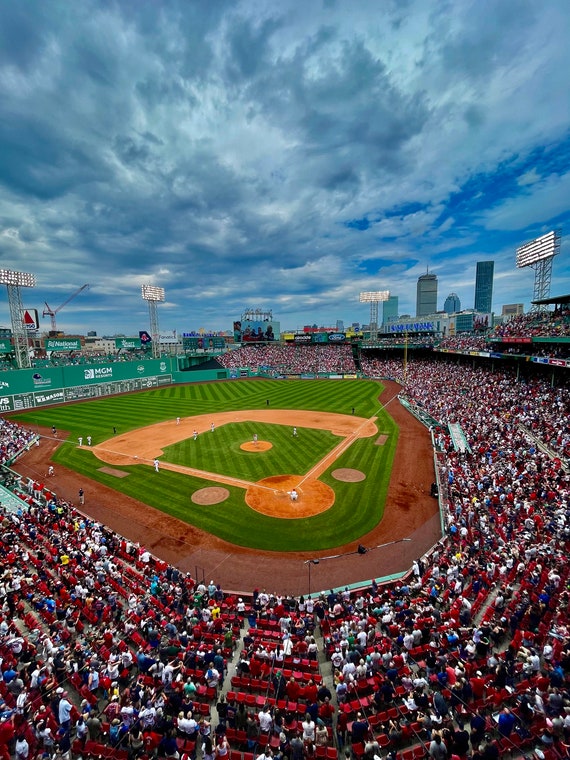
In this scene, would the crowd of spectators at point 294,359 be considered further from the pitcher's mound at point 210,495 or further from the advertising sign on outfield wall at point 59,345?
the pitcher's mound at point 210,495

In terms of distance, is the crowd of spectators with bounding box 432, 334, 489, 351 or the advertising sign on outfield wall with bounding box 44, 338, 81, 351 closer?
the crowd of spectators with bounding box 432, 334, 489, 351

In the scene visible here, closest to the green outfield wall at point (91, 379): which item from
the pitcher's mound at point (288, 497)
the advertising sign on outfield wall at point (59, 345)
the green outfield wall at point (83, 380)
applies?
the green outfield wall at point (83, 380)

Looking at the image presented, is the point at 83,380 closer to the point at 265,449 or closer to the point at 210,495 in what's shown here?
the point at 265,449

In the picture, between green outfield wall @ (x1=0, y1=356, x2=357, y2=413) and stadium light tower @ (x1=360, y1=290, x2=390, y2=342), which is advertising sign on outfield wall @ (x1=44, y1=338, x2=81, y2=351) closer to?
green outfield wall @ (x1=0, y1=356, x2=357, y2=413)

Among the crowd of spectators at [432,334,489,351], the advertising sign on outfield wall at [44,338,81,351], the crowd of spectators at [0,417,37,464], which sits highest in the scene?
the advertising sign on outfield wall at [44,338,81,351]

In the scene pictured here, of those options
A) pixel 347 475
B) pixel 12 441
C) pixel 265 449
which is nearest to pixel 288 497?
pixel 347 475

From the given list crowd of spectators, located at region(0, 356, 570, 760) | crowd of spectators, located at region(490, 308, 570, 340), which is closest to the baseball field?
crowd of spectators, located at region(0, 356, 570, 760)
